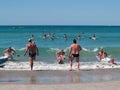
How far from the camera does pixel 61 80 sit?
13906 mm

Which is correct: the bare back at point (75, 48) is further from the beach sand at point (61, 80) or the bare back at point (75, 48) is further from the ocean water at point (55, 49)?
the ocean water at point (55, 49)

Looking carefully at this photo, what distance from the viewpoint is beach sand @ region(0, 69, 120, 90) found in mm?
12086

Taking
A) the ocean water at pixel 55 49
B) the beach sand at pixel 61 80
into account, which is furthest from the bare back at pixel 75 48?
the ocean water at pixel 55 49

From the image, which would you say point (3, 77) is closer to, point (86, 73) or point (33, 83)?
point (33, 83)

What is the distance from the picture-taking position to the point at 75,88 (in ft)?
38.9

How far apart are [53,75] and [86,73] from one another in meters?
1.51

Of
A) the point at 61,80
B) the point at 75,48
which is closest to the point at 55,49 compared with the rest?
the point at 75,48

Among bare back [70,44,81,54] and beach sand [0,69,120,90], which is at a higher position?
bare back [70,44,81,54]

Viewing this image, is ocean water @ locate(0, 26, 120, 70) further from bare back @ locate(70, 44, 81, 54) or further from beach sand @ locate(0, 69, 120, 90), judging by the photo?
beach sand @ locate(0, 69, 120, 90)

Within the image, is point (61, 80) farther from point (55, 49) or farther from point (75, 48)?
point (55, 49)

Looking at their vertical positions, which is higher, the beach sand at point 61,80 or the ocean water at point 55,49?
the beach sand at point 61,80

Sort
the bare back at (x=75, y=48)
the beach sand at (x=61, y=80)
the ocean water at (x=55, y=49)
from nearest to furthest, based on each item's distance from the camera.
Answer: the beach sand at (x=61, y=80) < the bare back at (x=75, y=48) < the ocean water at (x=55, y=49)

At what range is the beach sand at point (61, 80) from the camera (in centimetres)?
1209

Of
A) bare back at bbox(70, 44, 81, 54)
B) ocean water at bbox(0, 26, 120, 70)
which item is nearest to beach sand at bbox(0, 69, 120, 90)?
bare back at bbox(70, 44, 81, 54)
